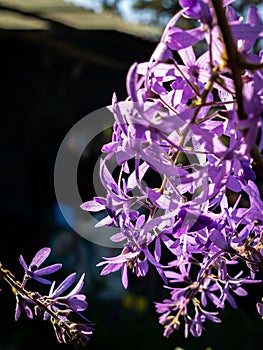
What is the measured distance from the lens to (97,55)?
5.22m

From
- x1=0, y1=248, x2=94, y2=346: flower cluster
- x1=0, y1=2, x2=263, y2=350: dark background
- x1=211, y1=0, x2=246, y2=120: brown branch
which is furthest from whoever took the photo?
x1=0, y1=2, x2=263, y2=350: dark background

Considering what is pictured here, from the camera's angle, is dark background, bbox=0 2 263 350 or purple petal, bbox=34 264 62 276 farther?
dark background, bbox=0 2 263 350

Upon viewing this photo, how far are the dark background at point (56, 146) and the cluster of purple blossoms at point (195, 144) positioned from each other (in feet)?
11.5

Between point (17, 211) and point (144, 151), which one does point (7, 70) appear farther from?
point (144, 151)

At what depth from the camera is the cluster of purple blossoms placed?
1.61ft

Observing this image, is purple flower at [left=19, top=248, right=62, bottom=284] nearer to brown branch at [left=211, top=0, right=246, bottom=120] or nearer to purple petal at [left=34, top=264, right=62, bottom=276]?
purple petal at [left=34, top=264, right=62, bottom=276]

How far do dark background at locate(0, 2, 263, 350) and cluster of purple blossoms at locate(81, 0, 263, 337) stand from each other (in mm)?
3504

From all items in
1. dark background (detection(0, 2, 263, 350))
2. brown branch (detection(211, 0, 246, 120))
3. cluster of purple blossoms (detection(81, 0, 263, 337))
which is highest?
brown branch (detection(211, 0, 246, 120))

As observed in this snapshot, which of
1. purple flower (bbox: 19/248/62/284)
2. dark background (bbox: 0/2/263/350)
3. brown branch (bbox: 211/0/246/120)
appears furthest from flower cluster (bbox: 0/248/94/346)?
dark background (bbox: 0/2/263/350)

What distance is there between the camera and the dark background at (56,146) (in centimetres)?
447

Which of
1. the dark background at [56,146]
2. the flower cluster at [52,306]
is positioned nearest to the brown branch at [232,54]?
the flower cluster at [52,306]

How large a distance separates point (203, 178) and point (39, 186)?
17.4 feet

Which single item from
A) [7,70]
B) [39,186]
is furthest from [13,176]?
[7,70]

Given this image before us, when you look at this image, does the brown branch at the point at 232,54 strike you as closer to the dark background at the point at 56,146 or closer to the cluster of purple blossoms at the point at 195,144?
the cluster of purple blossoms at the point at 195,144
